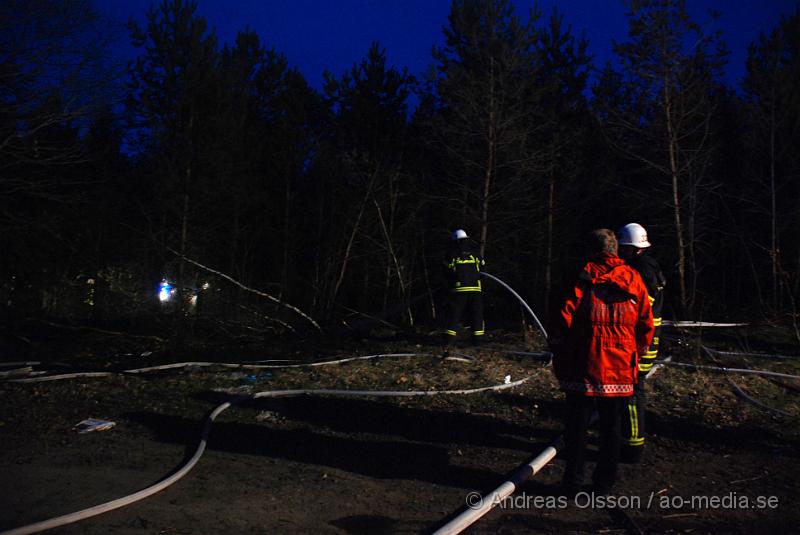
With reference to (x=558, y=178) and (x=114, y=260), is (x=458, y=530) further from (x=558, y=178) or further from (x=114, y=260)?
(x=114, y=260)

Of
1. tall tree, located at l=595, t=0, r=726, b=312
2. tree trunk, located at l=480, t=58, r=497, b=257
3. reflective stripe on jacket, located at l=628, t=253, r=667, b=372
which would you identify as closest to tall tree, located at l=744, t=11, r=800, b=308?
tall tree, located at l=595, t=0, r=726, b=312

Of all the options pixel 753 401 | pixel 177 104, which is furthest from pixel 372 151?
pixel 753 401

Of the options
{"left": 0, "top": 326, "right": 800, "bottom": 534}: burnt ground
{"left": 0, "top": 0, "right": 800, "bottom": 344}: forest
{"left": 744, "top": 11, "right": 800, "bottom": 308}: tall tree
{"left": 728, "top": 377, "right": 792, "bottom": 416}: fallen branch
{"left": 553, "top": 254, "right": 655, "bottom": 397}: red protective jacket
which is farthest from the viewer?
{"left": 744, "top": 11, "right": 800, "bottom": 308}: tall tree

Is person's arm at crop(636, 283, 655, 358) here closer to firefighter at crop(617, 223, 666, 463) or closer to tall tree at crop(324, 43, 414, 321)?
firefighter at crop(617, 223, 666, 463)

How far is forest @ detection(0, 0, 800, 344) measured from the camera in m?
13.7

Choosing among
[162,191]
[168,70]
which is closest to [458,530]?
[162,191]

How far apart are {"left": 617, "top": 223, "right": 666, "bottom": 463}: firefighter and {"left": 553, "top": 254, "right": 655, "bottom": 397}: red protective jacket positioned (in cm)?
59

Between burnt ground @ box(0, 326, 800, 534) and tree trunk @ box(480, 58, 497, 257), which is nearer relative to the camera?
burnt ground @ box(0, 326, 800, 534)

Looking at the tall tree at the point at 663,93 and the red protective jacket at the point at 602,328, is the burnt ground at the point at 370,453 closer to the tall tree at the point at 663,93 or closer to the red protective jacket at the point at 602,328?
the red protective jacket at the point at 602,328

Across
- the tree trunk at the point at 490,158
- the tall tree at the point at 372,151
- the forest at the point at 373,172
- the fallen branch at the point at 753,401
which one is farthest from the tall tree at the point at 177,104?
the fallen branch at the point at 753,401

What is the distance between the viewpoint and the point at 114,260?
20.3m

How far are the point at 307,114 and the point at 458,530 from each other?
22289 mm

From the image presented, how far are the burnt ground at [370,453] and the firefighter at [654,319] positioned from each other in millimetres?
176

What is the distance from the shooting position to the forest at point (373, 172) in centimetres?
1366
